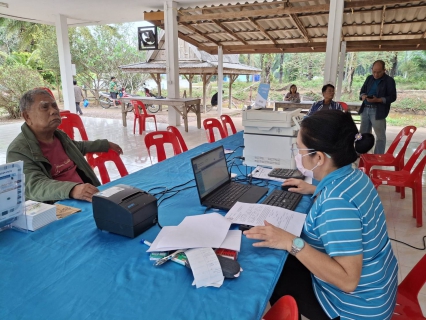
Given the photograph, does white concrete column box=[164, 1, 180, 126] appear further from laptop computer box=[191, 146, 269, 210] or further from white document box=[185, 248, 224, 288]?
white document box=[185, 248, 224, 288]

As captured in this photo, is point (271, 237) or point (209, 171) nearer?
point (271, 237)

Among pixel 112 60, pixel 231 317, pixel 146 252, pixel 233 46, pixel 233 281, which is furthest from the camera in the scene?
pixel 112 60

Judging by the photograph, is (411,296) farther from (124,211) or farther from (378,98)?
(378,98)

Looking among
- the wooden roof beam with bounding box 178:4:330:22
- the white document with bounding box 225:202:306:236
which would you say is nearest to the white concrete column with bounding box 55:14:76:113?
the wooden roof beam with bounding box 178:4:330:22

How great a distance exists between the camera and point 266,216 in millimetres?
1269

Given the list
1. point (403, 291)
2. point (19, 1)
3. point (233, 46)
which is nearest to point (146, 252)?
point (403, 291)

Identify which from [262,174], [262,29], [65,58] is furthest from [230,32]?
[262,174]

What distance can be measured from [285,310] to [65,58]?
1018 cm

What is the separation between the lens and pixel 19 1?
24.4 ft

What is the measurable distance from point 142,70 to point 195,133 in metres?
4.62

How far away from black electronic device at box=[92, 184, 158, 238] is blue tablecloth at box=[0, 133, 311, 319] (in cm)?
3

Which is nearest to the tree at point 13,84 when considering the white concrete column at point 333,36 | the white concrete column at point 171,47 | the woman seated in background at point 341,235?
the white concrete column at point 171,47

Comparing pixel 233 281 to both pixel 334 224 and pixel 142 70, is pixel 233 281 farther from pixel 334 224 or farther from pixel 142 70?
pixel 142 70

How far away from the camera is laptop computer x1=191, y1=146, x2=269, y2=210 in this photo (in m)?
1.42
